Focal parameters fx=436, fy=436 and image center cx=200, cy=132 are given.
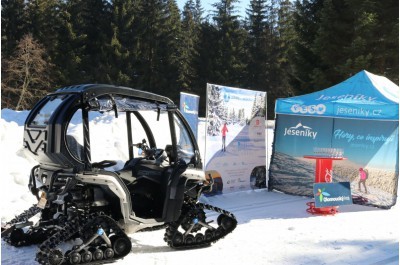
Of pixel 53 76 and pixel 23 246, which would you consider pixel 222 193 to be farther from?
pixel 53 76

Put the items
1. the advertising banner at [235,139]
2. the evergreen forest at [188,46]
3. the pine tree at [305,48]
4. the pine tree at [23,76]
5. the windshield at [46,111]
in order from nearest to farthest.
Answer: the windshield at [46,111] < the advertising banner at [235,139] < the evergreen forest at [188,46] < the pine tree at [305,48] < the pine tree at [23,76]

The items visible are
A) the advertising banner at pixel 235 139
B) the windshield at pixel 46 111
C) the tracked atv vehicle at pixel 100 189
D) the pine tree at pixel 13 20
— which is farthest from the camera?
the pine tree at pixel 13 20

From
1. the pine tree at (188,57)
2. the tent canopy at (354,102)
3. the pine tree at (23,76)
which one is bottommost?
the tent canopy at (354,102)

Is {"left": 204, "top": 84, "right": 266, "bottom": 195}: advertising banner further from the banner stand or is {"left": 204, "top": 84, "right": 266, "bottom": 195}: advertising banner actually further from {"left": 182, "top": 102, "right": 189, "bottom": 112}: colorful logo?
→ the banner stand

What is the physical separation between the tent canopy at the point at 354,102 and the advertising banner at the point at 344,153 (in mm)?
377

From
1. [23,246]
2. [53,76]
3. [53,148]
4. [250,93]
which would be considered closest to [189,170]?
[53,148]

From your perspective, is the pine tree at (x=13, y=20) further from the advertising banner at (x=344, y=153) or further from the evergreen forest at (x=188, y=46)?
the advertising banner at (x=344, y=153)

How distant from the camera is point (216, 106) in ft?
29.2

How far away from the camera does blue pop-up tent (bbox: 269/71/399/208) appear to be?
8.23 metres

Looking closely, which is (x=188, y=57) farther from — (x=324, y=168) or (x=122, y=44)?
(x=324, y=168)

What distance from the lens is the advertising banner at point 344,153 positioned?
27.1 ft

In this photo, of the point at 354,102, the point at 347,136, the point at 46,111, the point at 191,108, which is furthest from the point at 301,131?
the point at 46,111

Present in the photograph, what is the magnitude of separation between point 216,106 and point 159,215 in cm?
400

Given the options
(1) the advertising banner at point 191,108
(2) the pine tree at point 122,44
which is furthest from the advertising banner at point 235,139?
(2) the pine tree at point 122,44
